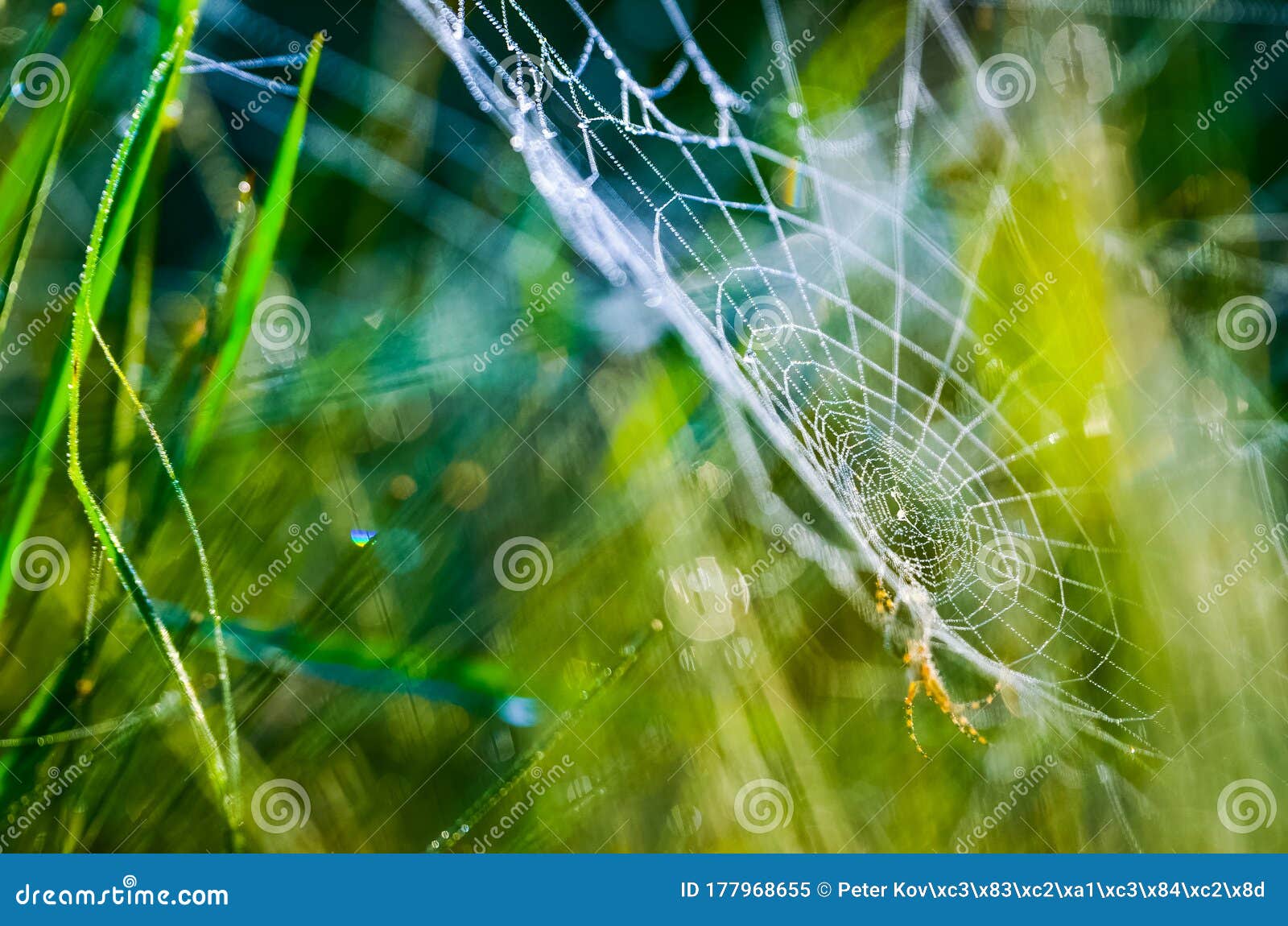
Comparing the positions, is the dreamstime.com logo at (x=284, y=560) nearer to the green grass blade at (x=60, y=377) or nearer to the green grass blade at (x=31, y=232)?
the green grass blade at (x=60, y=377)

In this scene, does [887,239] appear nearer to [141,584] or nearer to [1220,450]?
[1220,450]

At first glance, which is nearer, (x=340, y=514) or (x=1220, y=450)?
(x=340, y=514)

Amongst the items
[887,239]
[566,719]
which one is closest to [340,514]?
[566,719]
